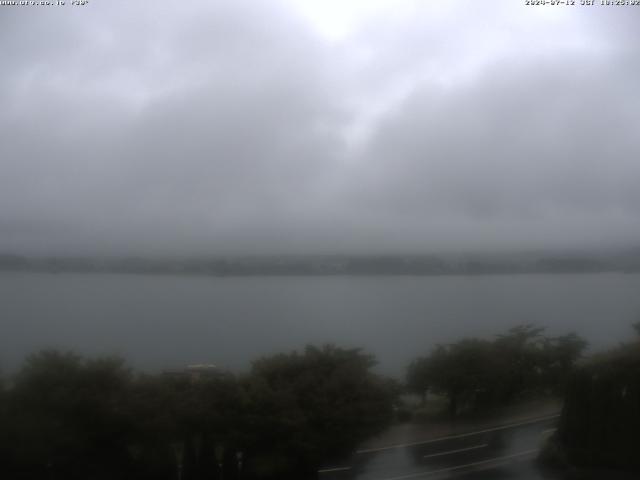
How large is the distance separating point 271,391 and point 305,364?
58cm

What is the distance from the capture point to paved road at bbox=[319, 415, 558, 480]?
8211mm

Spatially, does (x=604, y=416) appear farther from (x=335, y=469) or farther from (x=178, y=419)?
(x=178, y=419)

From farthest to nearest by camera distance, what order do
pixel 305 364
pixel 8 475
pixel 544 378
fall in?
pixel 544 378, pixel 305 364, pixel 8 475

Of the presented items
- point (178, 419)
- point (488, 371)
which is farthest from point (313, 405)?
point (488, 371)

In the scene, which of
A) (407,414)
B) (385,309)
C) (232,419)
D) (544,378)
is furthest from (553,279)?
(232,419)

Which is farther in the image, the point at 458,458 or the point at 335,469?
the point at 458,458

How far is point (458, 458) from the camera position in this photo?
8.38m

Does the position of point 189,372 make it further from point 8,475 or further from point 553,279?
point 553,279

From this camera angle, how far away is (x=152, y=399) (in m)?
7.81

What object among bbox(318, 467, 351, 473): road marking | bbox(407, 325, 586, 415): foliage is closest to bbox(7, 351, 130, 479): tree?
bbox(318, 467, 351, 473): road marking

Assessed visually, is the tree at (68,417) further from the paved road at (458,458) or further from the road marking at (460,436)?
the road marking at (460,436)

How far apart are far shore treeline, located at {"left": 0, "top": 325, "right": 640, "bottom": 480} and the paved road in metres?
0.23

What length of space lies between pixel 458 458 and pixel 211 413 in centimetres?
288

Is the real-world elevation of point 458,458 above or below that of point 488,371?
below
